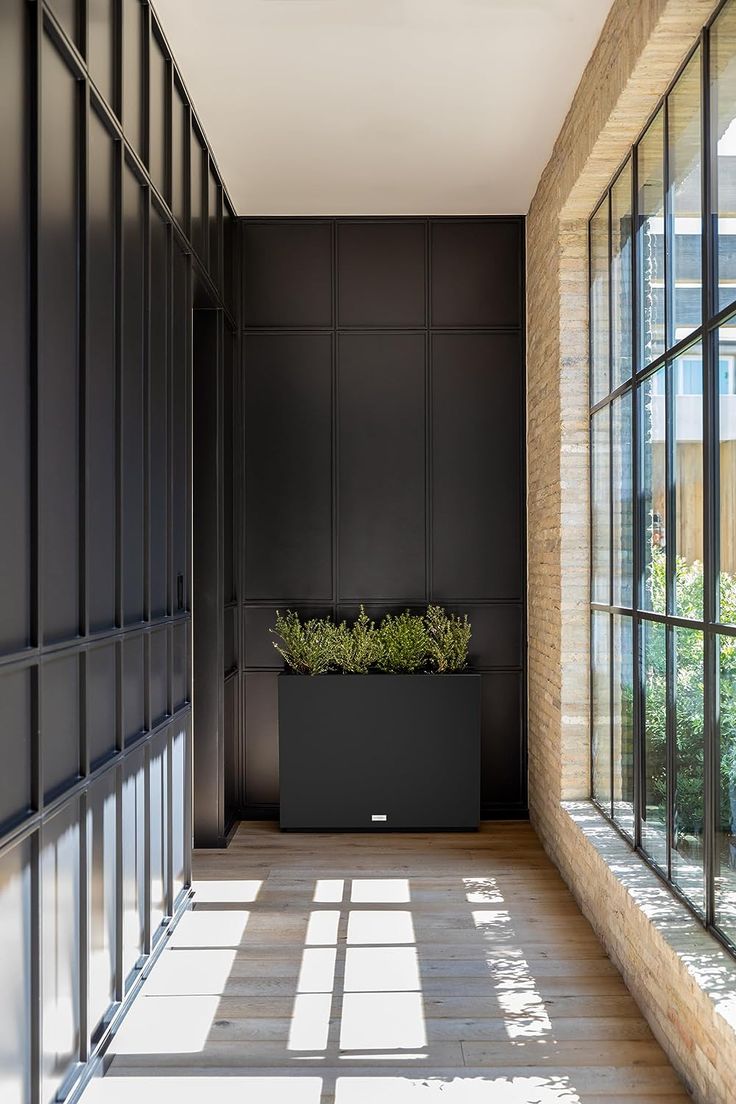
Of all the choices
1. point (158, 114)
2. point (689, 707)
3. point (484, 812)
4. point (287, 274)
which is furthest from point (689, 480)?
point (287, 274)

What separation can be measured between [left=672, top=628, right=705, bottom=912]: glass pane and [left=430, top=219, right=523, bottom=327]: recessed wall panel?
3.08 metres

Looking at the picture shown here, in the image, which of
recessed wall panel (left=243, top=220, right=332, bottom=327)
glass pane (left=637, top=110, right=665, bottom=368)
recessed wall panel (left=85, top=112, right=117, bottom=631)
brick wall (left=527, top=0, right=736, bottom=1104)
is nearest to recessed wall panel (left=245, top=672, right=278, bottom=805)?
brick wall (left=527, top=0, right=736, bottom=1104)

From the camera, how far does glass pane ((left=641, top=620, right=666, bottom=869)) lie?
3322 millimetres

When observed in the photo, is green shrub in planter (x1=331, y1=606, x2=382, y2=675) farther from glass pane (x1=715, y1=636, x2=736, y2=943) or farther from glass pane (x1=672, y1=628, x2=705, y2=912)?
glass pane (x1=715, y1=636, x2=736, y2=943)

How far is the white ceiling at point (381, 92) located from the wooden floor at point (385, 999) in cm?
341

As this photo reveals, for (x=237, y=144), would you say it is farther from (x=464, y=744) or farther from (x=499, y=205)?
(x=464, y=744)

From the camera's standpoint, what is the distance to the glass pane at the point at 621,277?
3859mm

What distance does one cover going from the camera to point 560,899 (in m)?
4.22

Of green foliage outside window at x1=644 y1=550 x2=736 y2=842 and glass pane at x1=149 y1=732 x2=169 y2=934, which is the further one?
glass pane at x1=149 y1=732 x2=169 y2=934

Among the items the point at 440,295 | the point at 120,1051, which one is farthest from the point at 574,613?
the point at 120,1051

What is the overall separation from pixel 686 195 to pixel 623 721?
197 cm

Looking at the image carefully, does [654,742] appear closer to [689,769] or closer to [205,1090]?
[689,769]

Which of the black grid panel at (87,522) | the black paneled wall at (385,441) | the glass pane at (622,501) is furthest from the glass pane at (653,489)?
the black paneled wall at (385,441)

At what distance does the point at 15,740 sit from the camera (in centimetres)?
215
